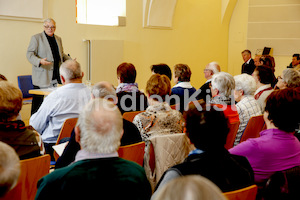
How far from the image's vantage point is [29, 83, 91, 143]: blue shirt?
3.19 m

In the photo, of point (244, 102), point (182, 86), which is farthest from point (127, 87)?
point (244, 102)

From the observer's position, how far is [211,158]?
5.46 feet

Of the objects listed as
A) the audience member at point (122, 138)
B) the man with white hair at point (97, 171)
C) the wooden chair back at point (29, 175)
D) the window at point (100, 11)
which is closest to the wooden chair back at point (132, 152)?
the audience member at point (122, 138)

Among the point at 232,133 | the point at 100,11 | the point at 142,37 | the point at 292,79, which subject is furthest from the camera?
the point at 142,37

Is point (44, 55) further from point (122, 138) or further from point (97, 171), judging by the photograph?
point (97, 171)

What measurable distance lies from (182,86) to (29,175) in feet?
9.57

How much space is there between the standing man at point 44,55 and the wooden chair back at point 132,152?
11.7 feet

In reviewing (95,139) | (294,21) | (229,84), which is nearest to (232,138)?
(229,84)

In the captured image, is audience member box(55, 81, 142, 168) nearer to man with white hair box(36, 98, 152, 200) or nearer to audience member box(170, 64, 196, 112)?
man with white hair box(36, 98, 152, 200)

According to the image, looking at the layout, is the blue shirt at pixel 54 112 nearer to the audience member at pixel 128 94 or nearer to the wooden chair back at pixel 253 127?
the audience member at pixel 128 94

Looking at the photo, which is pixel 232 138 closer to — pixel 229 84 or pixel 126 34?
pixel 229 84

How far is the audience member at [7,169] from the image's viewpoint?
121 cm

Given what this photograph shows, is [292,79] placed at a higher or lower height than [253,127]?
higher

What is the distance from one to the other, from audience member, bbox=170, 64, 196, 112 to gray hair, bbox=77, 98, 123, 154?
8.79 ft
